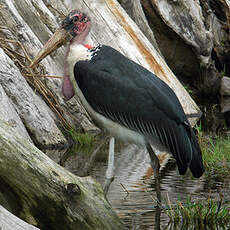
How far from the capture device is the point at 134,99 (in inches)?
235

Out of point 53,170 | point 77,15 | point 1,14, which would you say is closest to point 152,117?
point 77,15

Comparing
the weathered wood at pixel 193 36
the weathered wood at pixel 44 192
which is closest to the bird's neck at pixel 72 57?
the weathered wood at pixel 44 192

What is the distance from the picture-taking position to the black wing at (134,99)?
5852 millimetres

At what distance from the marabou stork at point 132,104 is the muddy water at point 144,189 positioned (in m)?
0.21

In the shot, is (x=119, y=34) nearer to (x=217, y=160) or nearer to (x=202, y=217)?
(x=217, y=160)

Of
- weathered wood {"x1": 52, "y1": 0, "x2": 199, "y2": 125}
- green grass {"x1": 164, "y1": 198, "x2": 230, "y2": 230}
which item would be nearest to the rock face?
weathered wood {"x1": 52, "y1": 0, "x2": 199, "y2": 125}

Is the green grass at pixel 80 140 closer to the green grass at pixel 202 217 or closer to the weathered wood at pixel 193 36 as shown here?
the green grass at pixel 202 217

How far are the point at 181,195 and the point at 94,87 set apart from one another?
128cm

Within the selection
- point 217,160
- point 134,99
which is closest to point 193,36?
point 217,160

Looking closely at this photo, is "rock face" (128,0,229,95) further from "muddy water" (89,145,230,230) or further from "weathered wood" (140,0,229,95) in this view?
"muddy water" (89,145,230,230)

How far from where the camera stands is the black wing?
5.85 metres

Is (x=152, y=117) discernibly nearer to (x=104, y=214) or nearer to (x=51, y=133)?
(x=104, y=214)

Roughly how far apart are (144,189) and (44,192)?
2273mm

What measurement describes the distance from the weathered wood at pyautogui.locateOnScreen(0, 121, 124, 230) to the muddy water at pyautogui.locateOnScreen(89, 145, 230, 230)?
2.61 ft
